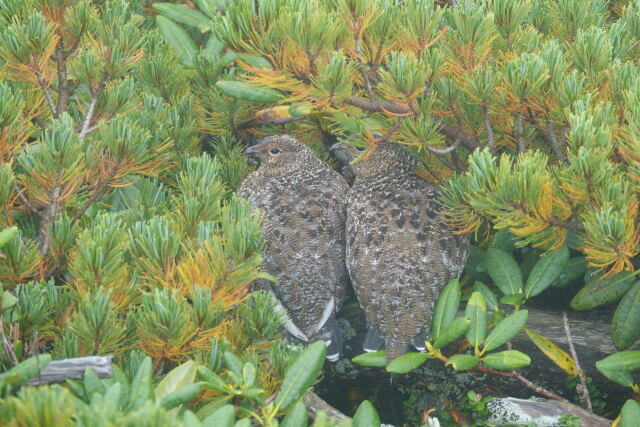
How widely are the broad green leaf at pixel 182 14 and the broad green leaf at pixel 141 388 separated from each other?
98.3 inches

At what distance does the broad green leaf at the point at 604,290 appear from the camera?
104 inches

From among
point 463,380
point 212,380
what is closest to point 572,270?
point 463,380

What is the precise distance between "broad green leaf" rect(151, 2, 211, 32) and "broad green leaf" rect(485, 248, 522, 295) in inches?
73.9

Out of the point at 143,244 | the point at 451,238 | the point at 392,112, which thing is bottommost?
the point at 451,238

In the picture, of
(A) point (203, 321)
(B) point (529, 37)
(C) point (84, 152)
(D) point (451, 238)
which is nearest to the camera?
(A) point (203, 321)

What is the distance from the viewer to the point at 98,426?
3.90 feet

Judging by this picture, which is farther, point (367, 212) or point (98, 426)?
point (367, 212)

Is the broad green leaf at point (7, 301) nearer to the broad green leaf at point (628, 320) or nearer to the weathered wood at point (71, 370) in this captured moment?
the weathered wood at point (71, 370)

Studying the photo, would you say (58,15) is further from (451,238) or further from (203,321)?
(451,238)

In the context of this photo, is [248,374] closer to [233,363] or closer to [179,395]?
[233,363]

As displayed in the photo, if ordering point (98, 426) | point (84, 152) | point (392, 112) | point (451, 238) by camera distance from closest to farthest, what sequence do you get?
point (98, 426) < point (84, 152) < point (392, 112) < point (451, 238)

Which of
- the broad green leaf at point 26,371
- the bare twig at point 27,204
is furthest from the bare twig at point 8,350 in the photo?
the bare twig at point 27,204

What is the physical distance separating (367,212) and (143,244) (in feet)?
4.39

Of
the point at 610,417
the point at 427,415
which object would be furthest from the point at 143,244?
the point at 610,417
